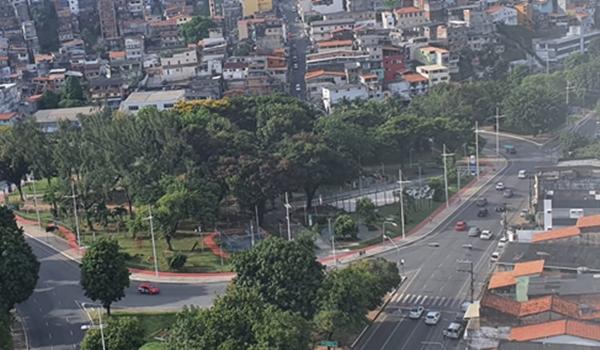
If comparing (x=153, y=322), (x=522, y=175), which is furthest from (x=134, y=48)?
(x=153, y=322)

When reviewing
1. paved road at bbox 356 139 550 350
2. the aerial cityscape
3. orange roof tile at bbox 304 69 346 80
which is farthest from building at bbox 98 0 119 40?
paved road at bbox 356 139 550 350

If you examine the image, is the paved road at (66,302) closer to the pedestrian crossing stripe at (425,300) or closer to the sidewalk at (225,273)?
the sidewalk at (225,273)

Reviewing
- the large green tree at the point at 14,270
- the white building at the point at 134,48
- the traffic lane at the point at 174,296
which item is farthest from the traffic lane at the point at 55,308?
the white building at the point at 134,48

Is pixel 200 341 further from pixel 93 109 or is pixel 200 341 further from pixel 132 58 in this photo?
pixel 132 58

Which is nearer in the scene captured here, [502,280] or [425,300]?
[502,280]

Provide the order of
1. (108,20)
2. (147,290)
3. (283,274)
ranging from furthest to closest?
(108,20)
(147,290)
(283,274)

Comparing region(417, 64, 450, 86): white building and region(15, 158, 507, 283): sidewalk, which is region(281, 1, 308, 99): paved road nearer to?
region(417, 64, 450, 86): white building

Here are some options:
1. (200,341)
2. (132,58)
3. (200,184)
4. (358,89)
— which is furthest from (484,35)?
(200,341)

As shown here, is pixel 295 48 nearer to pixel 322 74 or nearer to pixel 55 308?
pixel 322 74

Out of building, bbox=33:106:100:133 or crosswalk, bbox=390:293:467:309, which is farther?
building, bbox=33:106:100:133
